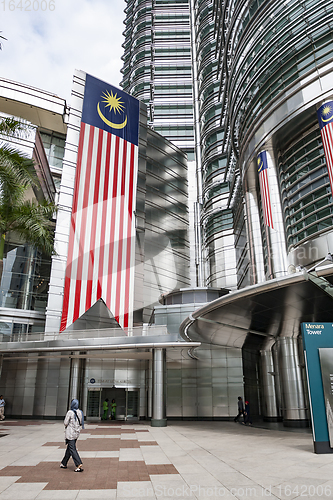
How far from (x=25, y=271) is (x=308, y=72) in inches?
1045

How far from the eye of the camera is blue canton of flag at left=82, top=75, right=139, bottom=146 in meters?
37.7

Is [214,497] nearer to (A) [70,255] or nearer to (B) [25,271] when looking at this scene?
(A) [70,255]

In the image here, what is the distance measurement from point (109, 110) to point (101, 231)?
13.1 metres

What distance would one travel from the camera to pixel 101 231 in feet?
112

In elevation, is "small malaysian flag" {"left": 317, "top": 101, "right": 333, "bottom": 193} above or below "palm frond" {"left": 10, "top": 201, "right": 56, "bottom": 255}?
above

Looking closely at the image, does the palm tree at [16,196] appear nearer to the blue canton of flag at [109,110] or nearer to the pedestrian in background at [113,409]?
the pedestrian in background at [113,409]

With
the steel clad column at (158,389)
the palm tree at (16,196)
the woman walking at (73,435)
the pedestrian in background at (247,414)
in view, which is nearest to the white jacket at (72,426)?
the woman walking at (73,435)

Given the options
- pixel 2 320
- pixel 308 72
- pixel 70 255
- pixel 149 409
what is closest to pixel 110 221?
pixel 70 255

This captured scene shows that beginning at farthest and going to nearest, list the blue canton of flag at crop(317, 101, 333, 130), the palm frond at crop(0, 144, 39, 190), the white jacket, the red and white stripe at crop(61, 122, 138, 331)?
the red and white stripe at crop(61, 122, 138, 331) < the blue canton of flag at crop(317, 101, 333, 130) < the palm frond at crop(0, 144, 39, 190) < the white jacket

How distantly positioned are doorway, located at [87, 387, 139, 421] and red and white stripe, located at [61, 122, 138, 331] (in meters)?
5.23

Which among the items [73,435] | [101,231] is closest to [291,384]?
[73,435]

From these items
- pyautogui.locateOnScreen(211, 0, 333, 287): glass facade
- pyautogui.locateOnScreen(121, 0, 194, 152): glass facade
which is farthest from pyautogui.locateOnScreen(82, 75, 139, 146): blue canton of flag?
pyautogui.locateOnScreen(121, 0, 194, 152): glass facade

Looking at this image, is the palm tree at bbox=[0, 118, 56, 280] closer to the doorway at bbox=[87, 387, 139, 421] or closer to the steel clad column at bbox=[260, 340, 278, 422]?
the steel clad column at bbox=[260, 340, 278, 422]

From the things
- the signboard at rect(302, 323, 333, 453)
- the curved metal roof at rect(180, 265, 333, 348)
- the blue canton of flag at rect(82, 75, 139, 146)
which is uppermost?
the blue canton of flag at rect(82, 75, 139, 146)
